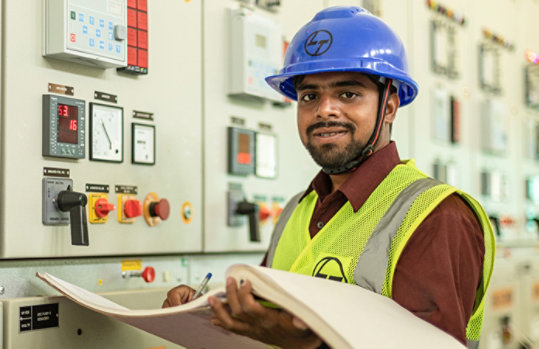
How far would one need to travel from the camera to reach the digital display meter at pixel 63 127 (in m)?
1.79

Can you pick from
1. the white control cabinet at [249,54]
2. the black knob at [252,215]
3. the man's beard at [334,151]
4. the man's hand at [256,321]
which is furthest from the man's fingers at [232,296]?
the white control cabinet at [249,54]

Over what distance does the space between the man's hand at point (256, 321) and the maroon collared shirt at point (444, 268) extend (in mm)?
265

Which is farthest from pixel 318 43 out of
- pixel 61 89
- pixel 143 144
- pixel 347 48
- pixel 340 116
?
pixel 61 89

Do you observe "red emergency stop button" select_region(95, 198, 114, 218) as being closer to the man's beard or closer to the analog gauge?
the analog gauge

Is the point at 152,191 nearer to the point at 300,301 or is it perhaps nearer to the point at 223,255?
the point at 223,255

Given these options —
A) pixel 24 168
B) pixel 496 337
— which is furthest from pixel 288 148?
pixel 496 337

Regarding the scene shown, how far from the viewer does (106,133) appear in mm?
1954

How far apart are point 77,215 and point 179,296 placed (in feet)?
1.14

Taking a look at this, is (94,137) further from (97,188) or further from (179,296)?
(179,296)

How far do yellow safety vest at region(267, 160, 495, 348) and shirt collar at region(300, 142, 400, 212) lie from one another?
2 centimetres

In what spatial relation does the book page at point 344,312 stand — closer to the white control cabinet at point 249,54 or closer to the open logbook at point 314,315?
the open logbook at point 314,315

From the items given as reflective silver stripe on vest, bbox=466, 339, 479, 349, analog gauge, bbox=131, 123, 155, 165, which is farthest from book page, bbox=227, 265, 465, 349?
analog gauge, bbox=131, 123, 155, 165

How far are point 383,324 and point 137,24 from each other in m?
1.17

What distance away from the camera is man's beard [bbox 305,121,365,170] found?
188cm
